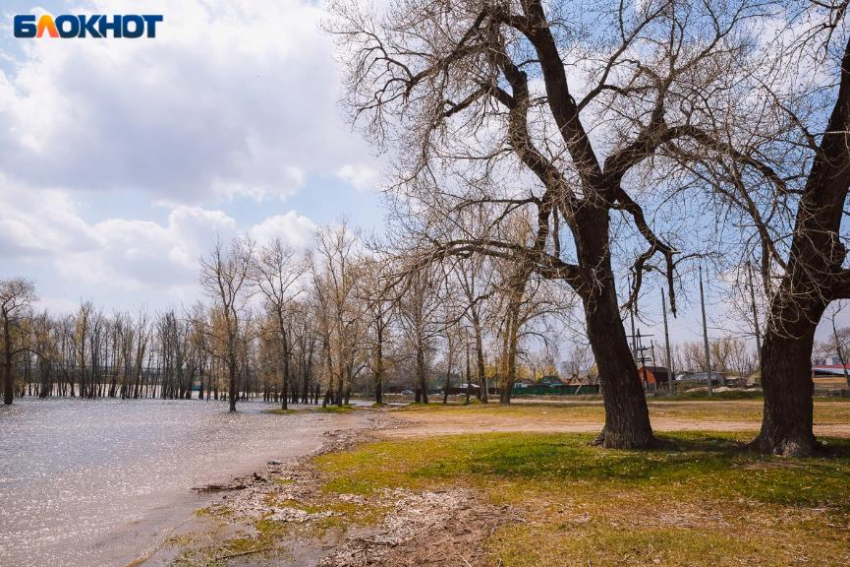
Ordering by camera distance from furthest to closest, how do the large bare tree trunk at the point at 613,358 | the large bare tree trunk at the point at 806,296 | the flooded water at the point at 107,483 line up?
the large bare tree trunk at the point at 613,358 < the large bare tree trunk at the point at 806,296 < the flooded water at the point at 107,483

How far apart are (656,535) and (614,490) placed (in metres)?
2.75

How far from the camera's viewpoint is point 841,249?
9.69m

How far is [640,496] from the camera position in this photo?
8367 mm

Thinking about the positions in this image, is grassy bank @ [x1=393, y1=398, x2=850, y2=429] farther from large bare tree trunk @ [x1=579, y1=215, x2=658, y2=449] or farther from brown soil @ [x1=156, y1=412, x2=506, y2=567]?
brown soil @ [x1=156, y1=412, x2=506, y2=567]

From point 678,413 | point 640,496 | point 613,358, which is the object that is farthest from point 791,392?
point 678,413

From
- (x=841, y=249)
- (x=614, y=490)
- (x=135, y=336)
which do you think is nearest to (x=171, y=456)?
(x=614, y=490)

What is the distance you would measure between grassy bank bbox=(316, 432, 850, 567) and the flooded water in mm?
Answer: 2773

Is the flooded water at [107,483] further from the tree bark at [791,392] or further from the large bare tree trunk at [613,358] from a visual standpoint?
the tree bark at [791,392]

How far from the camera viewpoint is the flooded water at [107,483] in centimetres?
746

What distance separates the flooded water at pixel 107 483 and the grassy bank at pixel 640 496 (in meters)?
2.77

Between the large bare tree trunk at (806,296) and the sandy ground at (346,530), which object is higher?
the large bare tree trunk at (806,296)

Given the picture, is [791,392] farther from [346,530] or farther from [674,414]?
[674,414]

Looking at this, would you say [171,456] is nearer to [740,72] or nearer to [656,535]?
[656,535]

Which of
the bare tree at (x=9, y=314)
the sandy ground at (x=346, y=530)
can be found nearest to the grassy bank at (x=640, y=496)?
the sandy ground at (x=346, y=530)
